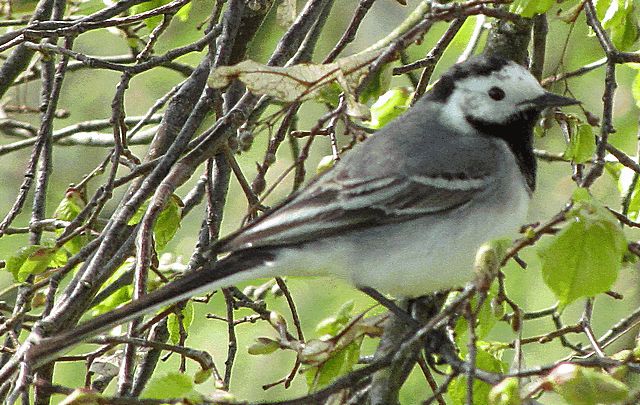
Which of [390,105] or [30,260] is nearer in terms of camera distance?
[30,260]

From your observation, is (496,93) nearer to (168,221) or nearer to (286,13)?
(286,13)

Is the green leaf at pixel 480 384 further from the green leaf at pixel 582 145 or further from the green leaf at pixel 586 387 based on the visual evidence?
the green leaf at pixel 586 387

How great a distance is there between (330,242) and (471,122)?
0.89m

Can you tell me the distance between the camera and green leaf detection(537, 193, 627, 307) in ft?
7.38

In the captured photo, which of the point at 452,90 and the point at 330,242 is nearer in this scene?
the point at 330,242

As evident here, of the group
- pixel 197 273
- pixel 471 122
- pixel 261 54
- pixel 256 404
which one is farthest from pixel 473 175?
pixel 261 54

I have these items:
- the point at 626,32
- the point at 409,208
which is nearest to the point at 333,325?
the point at 409,208

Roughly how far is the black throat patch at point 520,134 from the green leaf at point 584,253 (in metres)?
1.54

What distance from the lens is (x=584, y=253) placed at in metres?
2.27

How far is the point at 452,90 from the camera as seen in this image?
156 inches

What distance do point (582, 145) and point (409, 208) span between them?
0.64 m

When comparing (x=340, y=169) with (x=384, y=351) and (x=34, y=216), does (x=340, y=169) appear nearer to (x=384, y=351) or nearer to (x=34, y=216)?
(x=384, y=351)

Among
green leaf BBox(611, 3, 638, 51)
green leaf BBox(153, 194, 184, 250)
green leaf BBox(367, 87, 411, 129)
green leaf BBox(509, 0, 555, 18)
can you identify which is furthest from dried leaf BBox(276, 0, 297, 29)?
green leaf BBox(611, 3, 638, 51)

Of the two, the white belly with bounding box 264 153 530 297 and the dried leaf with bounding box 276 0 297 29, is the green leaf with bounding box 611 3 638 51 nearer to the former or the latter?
the white belly with bounding box 264 153 530 297
